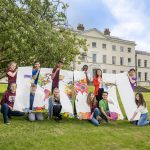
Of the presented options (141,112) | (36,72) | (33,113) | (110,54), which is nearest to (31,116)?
(33,113)

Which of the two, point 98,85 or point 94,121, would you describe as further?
point 98,85

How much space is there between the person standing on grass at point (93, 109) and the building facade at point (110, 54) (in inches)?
2500

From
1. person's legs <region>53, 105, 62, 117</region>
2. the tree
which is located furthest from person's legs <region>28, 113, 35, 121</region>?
the tree

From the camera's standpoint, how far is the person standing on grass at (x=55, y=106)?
1409 centimetres

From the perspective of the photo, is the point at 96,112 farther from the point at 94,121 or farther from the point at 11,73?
the point at 11,73

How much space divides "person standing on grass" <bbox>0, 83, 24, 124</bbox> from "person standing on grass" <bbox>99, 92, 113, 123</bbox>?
129 inches

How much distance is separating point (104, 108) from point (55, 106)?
87.3 inches

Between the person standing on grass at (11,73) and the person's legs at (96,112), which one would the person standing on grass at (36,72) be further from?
the person's legs at (96,112)

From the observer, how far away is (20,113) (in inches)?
547

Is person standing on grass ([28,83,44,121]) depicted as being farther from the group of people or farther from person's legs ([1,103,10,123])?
person's legs ([1,103,10,123])

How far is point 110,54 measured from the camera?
86750 mm

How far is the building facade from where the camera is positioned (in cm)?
8164

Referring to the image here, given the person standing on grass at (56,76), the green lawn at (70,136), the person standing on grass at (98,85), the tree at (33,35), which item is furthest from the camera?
the tree at (33,35)

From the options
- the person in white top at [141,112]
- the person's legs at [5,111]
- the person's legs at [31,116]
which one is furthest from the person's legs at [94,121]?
the person's legs at [5,111]
